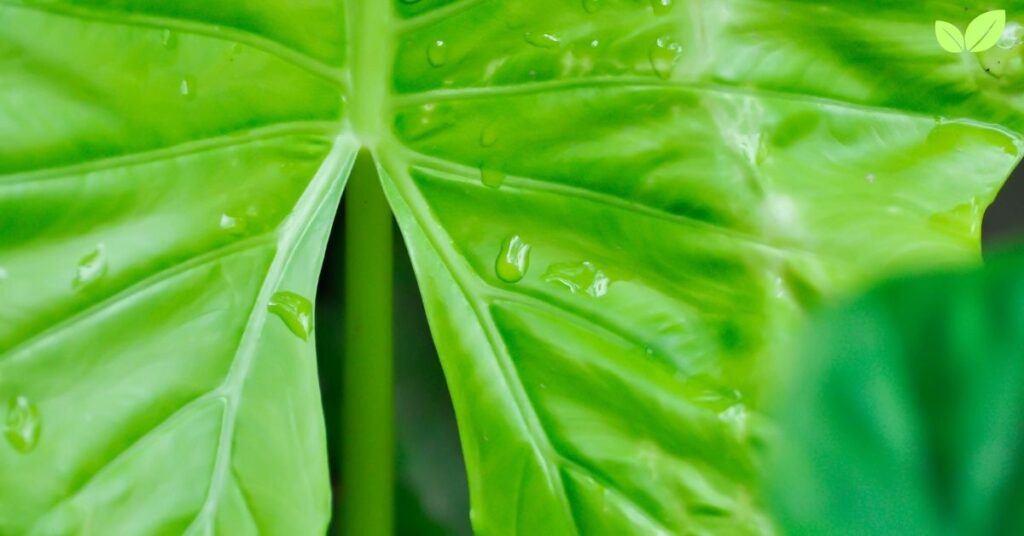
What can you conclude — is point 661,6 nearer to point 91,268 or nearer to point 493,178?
point 493,178

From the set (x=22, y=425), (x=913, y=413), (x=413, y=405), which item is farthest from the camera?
(x=413, y=405)

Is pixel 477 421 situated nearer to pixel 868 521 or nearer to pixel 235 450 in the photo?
pixel 235 450

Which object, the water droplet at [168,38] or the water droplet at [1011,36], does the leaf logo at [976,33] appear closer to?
the water droplet at [1011,36]

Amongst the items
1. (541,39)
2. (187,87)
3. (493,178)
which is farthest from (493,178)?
(187,87)

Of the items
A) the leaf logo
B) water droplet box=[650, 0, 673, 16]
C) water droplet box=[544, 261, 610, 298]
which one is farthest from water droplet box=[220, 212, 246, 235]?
the leaf logo

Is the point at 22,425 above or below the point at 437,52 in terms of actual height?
below

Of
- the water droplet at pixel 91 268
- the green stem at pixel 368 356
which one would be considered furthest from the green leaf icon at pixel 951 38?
the water droplet at pixel 91 268

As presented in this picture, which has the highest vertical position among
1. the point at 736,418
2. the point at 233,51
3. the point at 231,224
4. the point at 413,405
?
the point at 233,51
